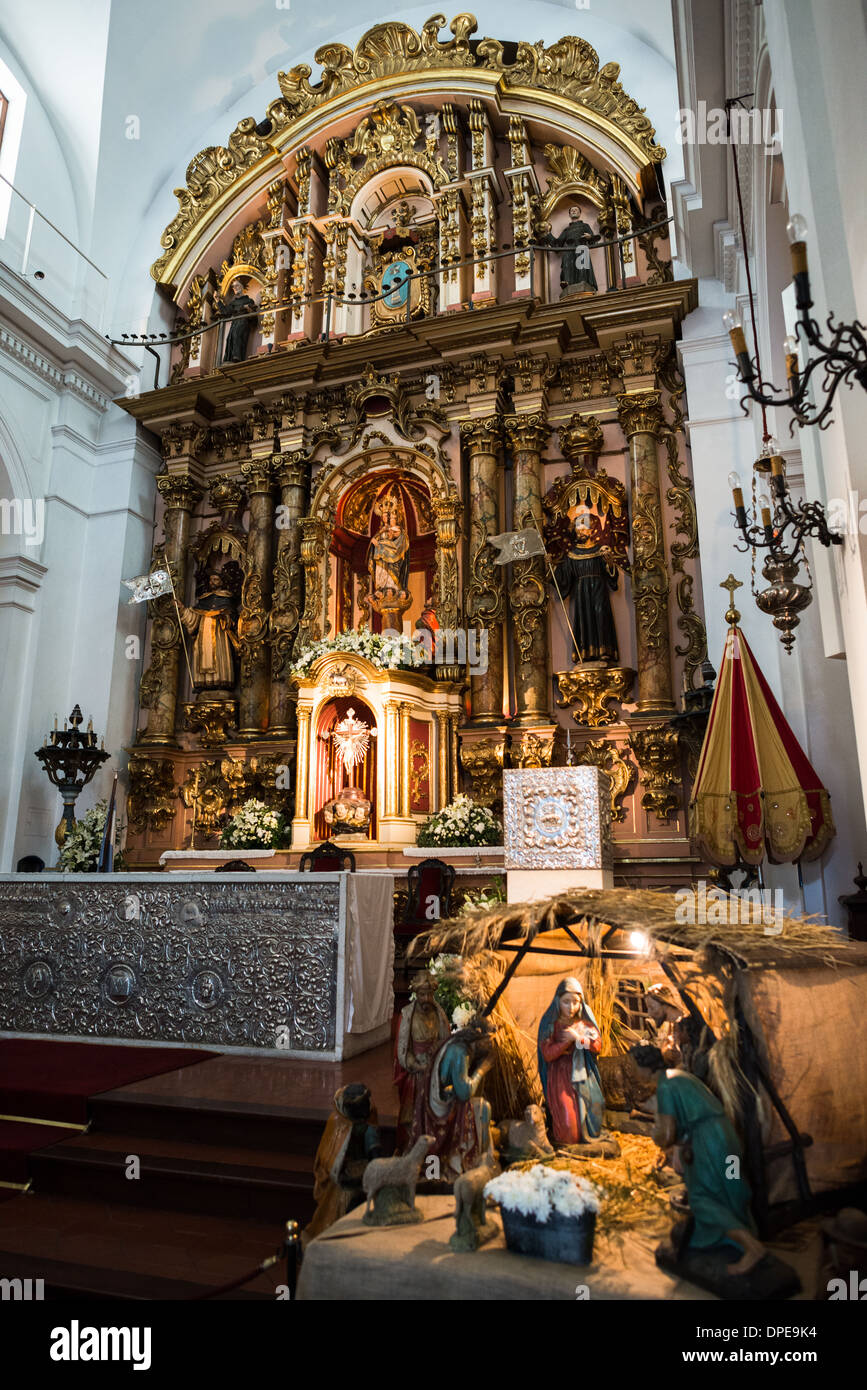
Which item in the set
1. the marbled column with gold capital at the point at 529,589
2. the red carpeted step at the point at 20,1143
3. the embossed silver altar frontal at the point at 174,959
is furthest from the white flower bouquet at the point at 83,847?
the marbled column with gold capital at the point at 529,589

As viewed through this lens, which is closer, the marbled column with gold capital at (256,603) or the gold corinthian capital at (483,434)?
the gold corinthian capital at (483,434)

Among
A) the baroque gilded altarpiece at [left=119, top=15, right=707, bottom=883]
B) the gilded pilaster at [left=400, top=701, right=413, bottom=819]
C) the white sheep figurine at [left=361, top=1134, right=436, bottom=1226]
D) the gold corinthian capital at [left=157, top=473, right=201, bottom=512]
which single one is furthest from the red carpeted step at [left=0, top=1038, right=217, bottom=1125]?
the gold corinthian capital at [left=157, top=473, right=201, bottom=512]

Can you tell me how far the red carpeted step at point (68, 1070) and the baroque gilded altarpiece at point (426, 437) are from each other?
3808mm

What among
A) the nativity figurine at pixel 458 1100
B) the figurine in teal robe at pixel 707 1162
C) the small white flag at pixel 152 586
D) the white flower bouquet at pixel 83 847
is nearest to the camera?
the figurine in teal robe at pixel 707 1162

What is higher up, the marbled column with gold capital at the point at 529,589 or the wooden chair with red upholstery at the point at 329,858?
the marbled column with gold capital at the point at 529,589

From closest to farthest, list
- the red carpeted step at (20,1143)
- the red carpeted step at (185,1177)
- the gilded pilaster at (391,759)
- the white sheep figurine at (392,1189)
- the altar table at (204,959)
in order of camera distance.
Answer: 1. the white sheep figurine at (392,1189)
2. the red carpeted step at (185,1177)
3. the red carpeted step at (20,1143)
4. the altar table at (204,959)
5. the gilded pilaster at (391,759)

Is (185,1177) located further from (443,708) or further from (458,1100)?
(443,708)

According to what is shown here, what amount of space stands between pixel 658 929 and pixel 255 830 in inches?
Answer: 310

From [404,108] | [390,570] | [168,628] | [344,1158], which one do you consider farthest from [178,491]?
[344,1158]

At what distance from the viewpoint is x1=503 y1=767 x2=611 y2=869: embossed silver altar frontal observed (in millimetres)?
4168

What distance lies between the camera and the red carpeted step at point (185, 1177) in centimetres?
371

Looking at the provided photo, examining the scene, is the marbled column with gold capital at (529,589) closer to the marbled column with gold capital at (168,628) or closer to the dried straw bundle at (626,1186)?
the marbled column with gold capital at (168,628)

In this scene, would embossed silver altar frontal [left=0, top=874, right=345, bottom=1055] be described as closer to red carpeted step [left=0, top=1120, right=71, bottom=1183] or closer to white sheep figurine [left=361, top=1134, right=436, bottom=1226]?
red carpeted step [left=0, top=1120, right=71, bottom=1183]

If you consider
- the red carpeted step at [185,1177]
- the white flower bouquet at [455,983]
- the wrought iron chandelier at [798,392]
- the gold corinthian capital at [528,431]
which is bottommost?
the red carpeted step at [185,1177]
